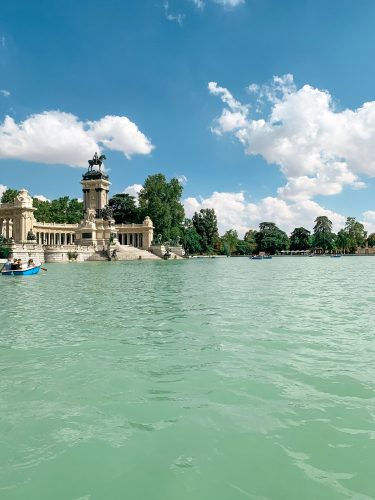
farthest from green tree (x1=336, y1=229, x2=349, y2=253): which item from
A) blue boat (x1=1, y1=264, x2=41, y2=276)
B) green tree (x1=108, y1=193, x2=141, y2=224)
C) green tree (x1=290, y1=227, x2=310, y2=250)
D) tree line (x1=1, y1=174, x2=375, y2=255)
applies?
blue boat (x1=1, y1=264, x2=41, y2=276)

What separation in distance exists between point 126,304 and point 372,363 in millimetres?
10489

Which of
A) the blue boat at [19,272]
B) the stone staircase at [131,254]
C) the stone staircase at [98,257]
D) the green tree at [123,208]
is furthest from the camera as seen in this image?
the green tree at [123,208]

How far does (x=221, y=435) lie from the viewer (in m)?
5.12

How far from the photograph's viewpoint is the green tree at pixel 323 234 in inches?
5148

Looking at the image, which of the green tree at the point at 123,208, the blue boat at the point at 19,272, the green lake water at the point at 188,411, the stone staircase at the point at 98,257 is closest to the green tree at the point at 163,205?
the green tree at the point at 123,208

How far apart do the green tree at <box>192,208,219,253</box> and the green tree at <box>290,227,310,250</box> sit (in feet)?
117

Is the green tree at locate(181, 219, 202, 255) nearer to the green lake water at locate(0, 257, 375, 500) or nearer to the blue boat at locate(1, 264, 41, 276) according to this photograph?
the blue boat at locate(1, 264, 41, 276)

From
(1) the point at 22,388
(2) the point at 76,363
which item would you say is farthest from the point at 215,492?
(2) the point at 76,363

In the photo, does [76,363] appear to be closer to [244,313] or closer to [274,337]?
[274,337]

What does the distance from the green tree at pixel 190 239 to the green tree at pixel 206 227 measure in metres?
4.96

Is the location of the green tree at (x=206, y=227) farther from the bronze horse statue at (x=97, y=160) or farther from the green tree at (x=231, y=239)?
the bronze horse statue at (x=97, y=160)

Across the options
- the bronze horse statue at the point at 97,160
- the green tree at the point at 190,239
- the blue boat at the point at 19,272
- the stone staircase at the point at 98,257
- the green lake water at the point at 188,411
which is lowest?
the green lake water at the point at 188,411

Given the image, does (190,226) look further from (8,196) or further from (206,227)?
(8,196)

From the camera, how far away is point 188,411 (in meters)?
5.88
